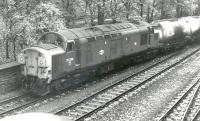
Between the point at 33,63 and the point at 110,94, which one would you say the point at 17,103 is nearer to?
the point at 33,63

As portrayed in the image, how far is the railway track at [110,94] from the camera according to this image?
14.8 metres

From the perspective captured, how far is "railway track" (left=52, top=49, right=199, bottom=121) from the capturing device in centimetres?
1482

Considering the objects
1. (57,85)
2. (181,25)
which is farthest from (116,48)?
(181,25)

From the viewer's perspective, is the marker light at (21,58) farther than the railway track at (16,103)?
Yes

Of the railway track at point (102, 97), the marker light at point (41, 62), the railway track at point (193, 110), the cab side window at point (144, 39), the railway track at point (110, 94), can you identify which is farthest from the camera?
the cab side window at point (144, 39)

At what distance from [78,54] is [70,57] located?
0.73 m

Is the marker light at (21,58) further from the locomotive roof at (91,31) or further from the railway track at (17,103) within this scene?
the locomotive roof at (91,31)

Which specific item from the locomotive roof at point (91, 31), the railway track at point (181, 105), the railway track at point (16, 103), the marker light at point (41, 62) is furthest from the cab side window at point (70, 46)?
the railway track at point (181, 105)

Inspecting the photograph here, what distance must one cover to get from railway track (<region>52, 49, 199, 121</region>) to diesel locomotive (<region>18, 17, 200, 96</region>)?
1.71 meters

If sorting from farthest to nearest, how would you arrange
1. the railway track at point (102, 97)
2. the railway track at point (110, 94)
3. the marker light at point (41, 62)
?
the marker light at point (41, 62) → the railway track at point (102, 97) → the railway track at point (110, 94)

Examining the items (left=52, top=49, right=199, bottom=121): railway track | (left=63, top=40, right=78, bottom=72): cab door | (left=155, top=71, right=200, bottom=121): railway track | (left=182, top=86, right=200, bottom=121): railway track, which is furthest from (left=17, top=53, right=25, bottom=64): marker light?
(left=182, top=86, right=200, bottom=121): railway track

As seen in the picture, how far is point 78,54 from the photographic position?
60.1ft

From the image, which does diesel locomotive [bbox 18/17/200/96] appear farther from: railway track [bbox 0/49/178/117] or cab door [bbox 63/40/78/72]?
railway track [bbox 0/49/178/117]

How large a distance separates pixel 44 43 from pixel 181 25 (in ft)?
63.3
